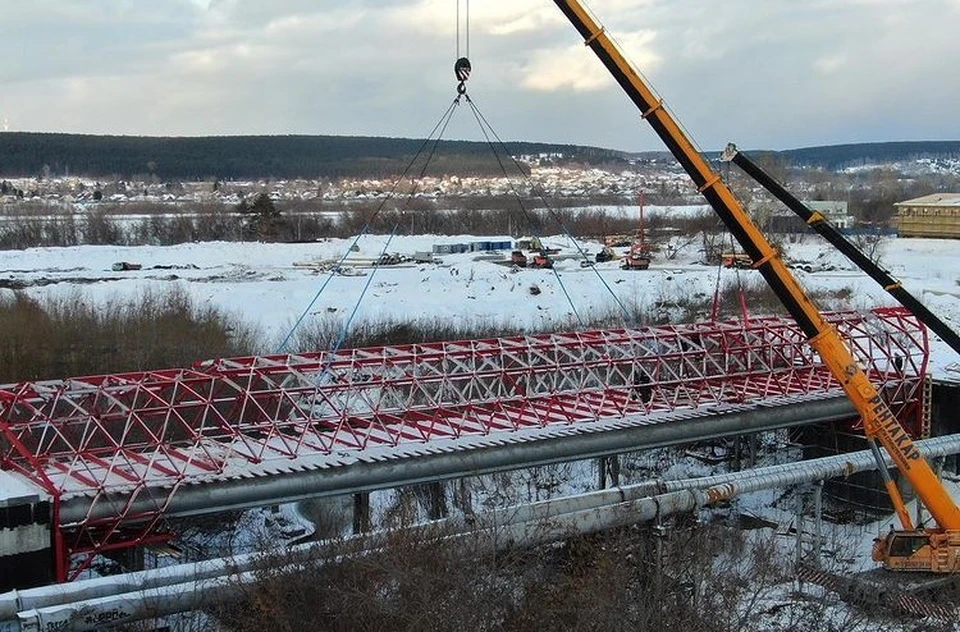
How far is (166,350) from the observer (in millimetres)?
39938

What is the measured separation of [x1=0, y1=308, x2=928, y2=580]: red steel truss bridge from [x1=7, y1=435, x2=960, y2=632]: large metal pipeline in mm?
5979

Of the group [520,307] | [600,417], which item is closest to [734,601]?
[600,417]

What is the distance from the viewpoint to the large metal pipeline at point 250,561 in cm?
1303

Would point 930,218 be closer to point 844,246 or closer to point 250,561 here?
point 844,246

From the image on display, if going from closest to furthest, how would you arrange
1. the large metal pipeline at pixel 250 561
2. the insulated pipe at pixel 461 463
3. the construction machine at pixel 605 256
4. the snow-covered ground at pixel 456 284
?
the large metal pipeline at pixel 250 561, the insulated pipe at pixel 461 463, the snow-covered ground at pixel 456 284, the construction machine at pixel 605 256

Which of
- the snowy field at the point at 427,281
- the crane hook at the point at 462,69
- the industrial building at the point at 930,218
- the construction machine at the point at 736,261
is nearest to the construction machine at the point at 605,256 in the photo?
the snowy field at the point at 427,281

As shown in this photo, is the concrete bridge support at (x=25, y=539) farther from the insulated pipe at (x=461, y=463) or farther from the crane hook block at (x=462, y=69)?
the crane hook block at (x=462, y=69)

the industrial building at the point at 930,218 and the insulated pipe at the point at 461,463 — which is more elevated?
the industrial building at the point at 930,218

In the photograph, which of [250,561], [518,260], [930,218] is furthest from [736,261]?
[930,218]

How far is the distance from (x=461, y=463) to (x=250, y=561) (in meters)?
9.74

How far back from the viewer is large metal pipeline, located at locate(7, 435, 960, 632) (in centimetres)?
1303

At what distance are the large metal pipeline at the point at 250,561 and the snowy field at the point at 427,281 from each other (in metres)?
21.0

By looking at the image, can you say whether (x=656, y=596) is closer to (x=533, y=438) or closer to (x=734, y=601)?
(x=734, y=601)

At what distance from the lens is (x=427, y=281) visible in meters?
65.6
